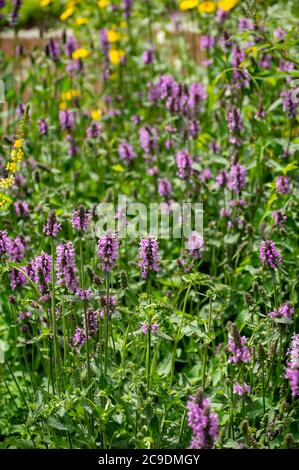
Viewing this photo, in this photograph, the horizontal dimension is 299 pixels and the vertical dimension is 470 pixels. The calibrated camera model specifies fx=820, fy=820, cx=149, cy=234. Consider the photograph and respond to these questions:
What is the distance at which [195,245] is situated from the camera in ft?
10.9

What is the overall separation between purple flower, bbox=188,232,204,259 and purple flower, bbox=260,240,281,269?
2.07 ft

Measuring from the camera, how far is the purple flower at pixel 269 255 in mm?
2705

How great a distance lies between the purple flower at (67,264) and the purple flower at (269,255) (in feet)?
2.09

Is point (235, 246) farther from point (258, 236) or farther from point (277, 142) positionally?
point (277, 142)

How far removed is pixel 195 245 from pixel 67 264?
2.37 ft

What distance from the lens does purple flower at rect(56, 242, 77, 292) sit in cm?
275

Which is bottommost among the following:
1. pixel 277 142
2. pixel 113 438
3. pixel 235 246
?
pixel 113 438

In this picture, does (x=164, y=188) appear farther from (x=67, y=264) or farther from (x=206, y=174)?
(x=67, y=264)

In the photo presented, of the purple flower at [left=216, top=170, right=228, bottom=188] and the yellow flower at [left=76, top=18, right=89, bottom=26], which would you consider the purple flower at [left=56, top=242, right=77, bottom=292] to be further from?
the yellow flower at [left=76, top=18, right=89, bottom=26]

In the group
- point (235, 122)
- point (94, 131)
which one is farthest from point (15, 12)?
point (235, 122)

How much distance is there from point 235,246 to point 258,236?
22 centimetres

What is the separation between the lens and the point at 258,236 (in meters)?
3.61

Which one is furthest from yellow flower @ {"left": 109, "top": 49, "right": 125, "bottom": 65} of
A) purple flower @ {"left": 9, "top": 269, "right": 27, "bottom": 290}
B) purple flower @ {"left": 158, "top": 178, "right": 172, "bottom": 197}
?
purple flower @ {"left": 9, "top": 269, "right": 27, "bottom": 290}
